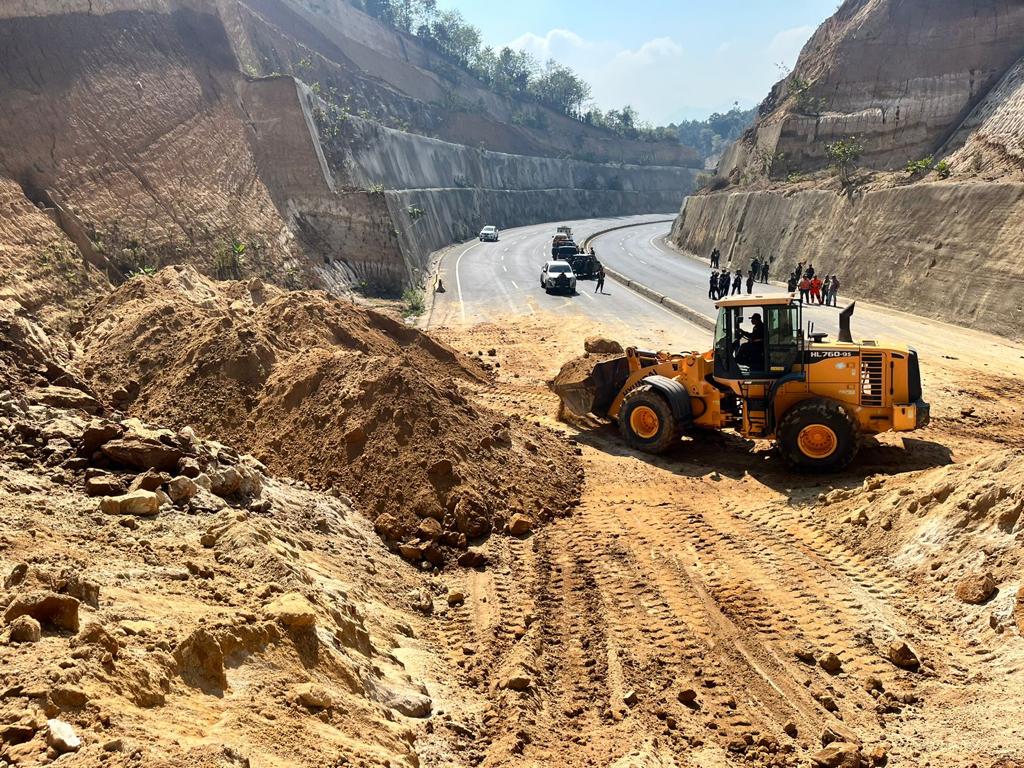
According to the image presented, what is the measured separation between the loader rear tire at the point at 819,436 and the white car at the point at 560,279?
74.4 feet

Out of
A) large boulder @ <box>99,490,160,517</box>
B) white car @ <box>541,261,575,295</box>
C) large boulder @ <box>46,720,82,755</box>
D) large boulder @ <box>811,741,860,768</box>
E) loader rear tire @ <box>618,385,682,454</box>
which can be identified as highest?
white car @ <box>541,261,575,295</box>

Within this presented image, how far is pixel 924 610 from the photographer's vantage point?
24.3ft

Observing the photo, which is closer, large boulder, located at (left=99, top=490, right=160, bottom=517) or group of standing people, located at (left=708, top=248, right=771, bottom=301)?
large boulder, located at (left=99, top=490, right=160, bottom=517)

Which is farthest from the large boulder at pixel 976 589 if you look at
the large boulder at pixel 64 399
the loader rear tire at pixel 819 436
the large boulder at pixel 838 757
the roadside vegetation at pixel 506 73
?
the roadside vegetation at pixel 506 73

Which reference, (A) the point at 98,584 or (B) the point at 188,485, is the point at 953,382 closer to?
(B) the point at 188,485

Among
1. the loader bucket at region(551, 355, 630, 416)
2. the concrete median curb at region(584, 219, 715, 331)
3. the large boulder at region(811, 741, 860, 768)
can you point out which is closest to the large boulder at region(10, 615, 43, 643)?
the large boulder at region(811, 741, 860, 768)

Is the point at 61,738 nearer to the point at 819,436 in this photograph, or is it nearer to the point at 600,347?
the point at 819,436

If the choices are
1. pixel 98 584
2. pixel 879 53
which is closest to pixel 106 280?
pixel 98 584

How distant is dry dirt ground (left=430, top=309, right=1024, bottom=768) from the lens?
566 cm

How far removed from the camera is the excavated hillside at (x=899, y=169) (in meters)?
25.4

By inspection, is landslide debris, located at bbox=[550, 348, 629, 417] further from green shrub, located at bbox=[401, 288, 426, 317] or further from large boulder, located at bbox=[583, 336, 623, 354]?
green shrub, located at bbox=[401, 288, 426, 317]

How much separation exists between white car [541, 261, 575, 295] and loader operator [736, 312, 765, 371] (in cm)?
2192

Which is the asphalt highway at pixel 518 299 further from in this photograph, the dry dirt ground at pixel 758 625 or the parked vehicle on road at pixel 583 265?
the dry dirt ground at pixel 758 625

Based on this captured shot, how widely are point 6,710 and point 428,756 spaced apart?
8.74 feet
